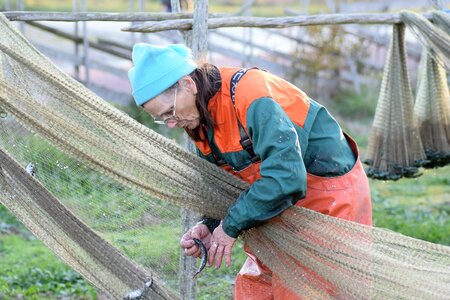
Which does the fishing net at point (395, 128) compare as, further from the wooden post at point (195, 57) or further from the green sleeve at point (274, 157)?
the green sleeve at point (274, 157)

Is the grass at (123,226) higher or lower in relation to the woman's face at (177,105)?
lower

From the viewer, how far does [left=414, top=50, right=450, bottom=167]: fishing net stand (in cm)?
616

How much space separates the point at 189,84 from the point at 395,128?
3279 millimetres

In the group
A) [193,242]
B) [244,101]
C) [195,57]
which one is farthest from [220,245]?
[195,57]

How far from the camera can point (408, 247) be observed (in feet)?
10.0

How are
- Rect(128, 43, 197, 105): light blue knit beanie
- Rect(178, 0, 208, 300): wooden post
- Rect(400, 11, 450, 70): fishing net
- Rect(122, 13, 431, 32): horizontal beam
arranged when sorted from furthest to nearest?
Rect(400, 11, 450, 70): fishing net
Rect(122, 13, 431, 32): horizontal beam
Rect(178, 0, 208, 300): wooden post
Rect(128, 43, 197, 105): light blue knit beanie

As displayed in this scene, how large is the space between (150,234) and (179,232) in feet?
1.06

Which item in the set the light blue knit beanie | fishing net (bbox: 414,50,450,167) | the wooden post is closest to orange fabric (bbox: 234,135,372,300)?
the light blue knit beanie

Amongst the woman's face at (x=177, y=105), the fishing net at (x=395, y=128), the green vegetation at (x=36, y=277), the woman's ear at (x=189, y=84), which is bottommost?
the green vegetation at (x=36, y=277)

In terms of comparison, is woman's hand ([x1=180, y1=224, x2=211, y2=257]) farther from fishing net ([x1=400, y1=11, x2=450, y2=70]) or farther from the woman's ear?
fishing net ([x1=400, y1=11, x2=450, y2=70])

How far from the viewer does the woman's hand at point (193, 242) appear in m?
3.26

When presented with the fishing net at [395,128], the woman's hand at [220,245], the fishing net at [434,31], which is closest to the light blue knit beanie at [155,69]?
the woman's hand at [220,245]

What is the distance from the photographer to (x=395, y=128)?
→ 19.7ft

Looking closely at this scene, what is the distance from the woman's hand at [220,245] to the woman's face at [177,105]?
405mm
